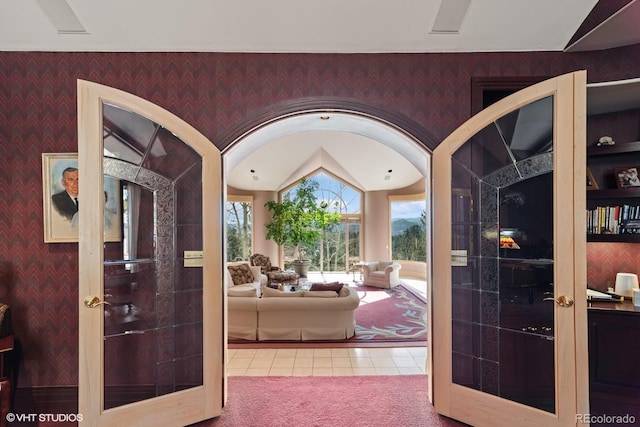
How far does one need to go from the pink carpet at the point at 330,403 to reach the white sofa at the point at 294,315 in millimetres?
1208

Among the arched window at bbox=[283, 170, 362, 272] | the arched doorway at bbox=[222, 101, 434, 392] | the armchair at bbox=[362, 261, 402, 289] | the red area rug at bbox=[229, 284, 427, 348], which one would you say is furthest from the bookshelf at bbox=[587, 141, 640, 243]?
the arched window at bbox=[283, 170, 362, 272]

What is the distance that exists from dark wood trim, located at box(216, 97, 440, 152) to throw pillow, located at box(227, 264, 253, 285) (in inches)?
158

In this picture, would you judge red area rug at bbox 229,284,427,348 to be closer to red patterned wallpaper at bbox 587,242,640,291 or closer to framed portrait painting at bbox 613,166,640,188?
red patterned wallpaper at bbox 587,242,640,291

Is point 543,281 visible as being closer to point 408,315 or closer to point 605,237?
point 605,237

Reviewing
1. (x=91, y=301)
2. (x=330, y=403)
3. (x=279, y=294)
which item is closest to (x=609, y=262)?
(x=330, y=403)

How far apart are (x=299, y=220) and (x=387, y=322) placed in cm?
474

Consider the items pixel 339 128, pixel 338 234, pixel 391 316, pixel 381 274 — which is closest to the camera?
pixel 339 128

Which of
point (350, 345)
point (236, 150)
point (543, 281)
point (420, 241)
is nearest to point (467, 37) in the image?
point (543, 281)

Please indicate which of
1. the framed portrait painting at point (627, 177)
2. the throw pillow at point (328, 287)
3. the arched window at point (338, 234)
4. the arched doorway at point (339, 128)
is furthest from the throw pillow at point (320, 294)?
the arched window at point (338, 234)

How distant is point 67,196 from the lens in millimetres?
2635

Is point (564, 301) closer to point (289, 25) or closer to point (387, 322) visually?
point (289, 25)

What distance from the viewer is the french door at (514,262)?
1.94m

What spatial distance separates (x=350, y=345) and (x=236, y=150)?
296 centimetres

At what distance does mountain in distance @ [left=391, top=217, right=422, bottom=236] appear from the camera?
9.96 meters
